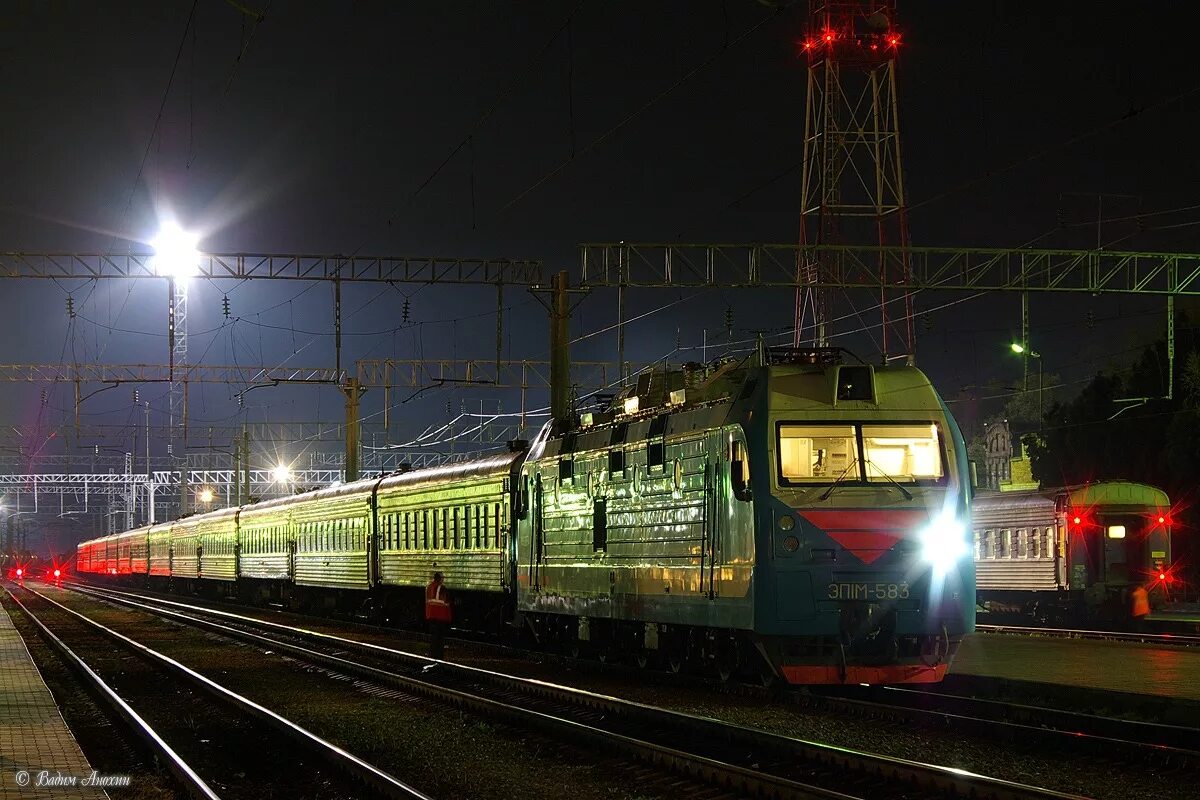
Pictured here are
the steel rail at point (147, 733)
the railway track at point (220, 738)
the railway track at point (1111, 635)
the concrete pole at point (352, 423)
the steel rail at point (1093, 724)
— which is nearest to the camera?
the steel rail at point (147, 733)

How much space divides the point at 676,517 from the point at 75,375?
140ft

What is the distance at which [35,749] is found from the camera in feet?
45.6

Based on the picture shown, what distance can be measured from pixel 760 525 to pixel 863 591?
47.0 inches

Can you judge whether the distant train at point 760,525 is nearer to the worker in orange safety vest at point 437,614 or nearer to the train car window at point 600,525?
the train car window at point 600,525

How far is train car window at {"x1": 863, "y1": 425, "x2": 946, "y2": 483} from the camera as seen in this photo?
15.8 m

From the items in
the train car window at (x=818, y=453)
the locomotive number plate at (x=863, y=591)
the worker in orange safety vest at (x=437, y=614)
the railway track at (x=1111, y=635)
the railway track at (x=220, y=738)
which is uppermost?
the train car window at (x=818, y=453)

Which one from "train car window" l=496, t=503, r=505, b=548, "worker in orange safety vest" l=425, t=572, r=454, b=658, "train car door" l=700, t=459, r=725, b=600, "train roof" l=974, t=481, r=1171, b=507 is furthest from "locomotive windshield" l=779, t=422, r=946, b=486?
"train roof" l=974, t=481, r=1171, b=507

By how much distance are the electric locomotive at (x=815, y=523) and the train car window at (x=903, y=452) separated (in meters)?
0.01

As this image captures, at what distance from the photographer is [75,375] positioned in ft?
182

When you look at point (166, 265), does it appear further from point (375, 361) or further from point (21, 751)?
point (21, 751)

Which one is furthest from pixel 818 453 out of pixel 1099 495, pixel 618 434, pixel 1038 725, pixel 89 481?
pixel 89 481

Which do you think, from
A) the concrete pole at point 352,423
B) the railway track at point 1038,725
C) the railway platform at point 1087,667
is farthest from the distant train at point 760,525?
the concrete pole at point 352,423

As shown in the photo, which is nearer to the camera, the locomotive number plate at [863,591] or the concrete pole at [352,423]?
the locomotive number plate at [863,591]

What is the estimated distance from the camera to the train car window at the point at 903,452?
15.8 meters
